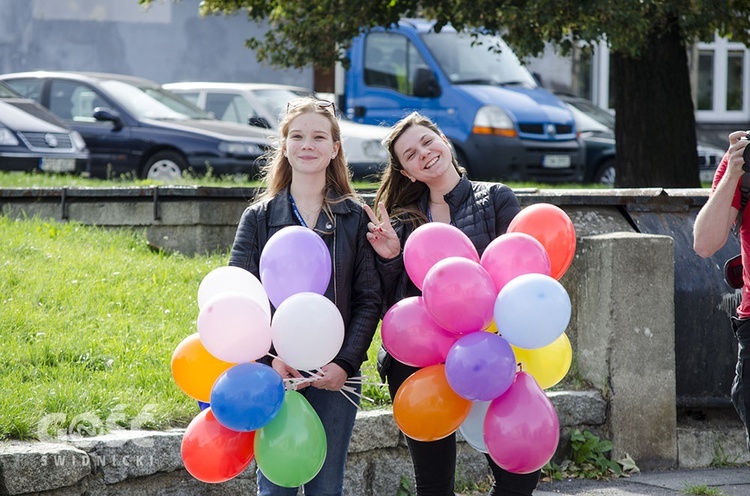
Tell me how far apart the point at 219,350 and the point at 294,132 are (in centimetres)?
82

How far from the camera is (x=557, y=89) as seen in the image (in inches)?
956

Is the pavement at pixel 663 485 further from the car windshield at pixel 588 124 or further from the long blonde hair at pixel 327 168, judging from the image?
the car windshield at pixel 588 124

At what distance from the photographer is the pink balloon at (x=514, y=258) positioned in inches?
137

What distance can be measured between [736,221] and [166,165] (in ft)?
32.0

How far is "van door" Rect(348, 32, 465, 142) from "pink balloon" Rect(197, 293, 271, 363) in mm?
11412

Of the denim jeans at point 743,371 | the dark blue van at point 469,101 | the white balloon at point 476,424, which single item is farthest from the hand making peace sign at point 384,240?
the dark blue van at point 469,101

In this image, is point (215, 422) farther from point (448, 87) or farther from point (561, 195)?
point (448, 87)

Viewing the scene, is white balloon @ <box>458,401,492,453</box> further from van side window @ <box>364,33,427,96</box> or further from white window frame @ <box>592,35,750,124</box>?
white window frame @ <box>592,35,750,124</box>

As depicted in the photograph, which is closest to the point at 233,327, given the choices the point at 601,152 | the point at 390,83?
the point at 390,83

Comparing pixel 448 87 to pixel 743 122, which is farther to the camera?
pixel 743 122

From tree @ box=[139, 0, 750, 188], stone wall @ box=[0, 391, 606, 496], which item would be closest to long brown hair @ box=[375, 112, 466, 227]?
stone wall @ box=[0, 391, 606, 496]

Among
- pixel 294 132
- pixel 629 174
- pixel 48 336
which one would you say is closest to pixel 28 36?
pixel 629 174

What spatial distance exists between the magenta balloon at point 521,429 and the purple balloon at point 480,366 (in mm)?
61

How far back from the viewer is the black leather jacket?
12.3 ft
